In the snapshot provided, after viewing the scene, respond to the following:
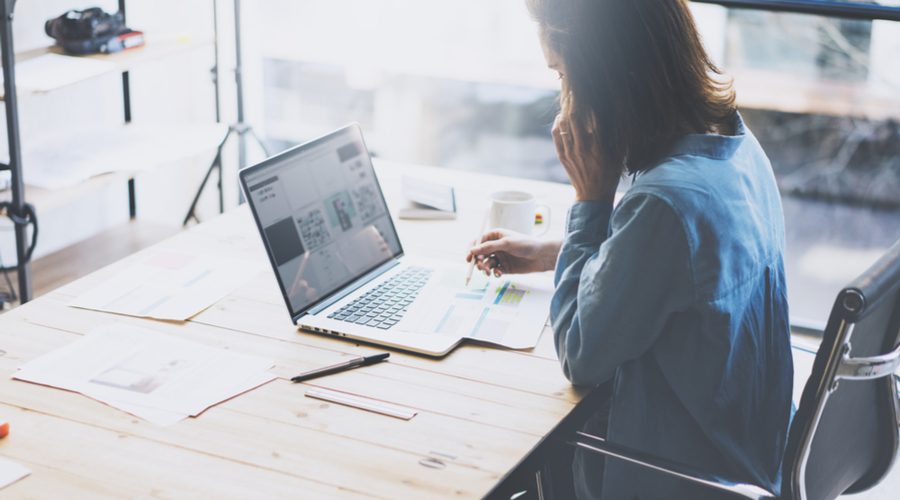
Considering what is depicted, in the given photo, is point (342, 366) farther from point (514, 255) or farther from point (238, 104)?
point (238, 104)

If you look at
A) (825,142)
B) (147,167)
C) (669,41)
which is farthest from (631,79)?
(825,142)

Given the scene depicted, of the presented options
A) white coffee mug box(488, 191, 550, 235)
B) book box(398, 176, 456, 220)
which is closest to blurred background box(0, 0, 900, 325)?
book box(398, 176, 456, 220)

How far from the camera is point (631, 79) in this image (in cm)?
138

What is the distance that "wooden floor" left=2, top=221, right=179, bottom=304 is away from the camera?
120 inches

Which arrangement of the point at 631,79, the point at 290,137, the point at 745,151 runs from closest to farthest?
the point at 631,79
the point at 745,151
the point at 290,137

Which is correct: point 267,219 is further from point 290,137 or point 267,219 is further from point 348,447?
point 290,137

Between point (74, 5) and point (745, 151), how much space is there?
2.42 m

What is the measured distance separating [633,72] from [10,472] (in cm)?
95

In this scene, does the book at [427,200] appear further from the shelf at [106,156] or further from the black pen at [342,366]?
the shelf at [106,156]

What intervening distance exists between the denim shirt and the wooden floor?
80.3 inches

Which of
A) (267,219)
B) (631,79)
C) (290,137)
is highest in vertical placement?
(631,79)

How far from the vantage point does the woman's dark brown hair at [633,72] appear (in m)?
1.37

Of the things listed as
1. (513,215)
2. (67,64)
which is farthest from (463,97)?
(513,215)

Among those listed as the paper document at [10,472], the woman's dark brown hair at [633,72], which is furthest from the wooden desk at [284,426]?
the woman's dark brown hair at [633,72]
